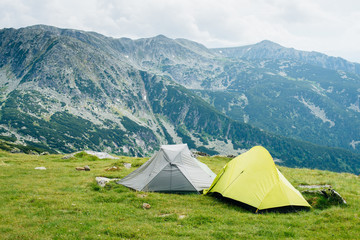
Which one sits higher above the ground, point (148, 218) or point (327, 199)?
point (327, 199)

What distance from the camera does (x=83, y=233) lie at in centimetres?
1126

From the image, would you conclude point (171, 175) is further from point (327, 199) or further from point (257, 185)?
point (327, 199)

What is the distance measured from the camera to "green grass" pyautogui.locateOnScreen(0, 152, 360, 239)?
11359 millimetres

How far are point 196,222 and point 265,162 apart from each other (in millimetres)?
7827

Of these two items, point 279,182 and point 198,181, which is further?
point 198,181

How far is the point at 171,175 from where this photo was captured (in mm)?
20406

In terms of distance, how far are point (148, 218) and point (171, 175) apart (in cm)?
688

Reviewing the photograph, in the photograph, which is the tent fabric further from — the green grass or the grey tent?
the grey tent

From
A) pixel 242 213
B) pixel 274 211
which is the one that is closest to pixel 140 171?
pixel 242 213

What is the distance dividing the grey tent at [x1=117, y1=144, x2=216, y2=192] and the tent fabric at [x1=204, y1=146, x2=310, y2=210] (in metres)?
1.91

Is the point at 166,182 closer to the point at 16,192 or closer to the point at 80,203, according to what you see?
the point at 80,203

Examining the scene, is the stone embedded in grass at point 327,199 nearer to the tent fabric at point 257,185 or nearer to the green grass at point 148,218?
the green grass at point 148,218

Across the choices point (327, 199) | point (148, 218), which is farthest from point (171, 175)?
point (327, 199)

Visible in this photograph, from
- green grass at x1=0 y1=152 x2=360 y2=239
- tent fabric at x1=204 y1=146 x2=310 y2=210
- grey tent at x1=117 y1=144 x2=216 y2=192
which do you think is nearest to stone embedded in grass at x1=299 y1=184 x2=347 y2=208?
green grass at x1=0 y1=152 x2=360 y2=239
